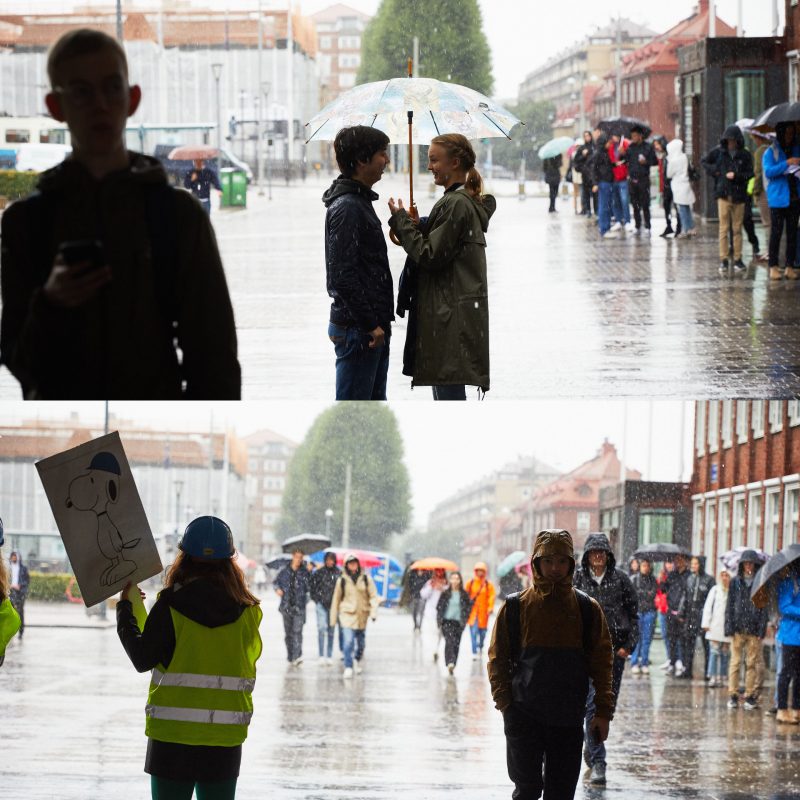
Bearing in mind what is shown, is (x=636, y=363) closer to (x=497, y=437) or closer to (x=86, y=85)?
(x=86, y=85)

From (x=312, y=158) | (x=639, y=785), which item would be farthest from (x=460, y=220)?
(x=312, y=158)

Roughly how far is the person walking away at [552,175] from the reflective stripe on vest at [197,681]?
30985 millimetres

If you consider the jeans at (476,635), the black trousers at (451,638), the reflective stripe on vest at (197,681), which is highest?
the reflective stripe on vest at (197,681)

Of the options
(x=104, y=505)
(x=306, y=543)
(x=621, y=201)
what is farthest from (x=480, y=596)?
Answer: (x=621, y=201)

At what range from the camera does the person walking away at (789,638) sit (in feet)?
39.1

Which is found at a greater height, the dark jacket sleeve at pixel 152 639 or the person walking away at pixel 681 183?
the person walking away at pixel 681 183

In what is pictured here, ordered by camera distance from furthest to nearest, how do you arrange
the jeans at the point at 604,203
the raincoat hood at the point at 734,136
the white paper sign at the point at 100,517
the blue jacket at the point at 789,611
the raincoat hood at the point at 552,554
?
1. the jeans at the point at 604,203
2. the raincoat hood at the point at 734,136
3. the blue jacket at the point at 789,611
4. the raincoat hood at the point at 552,554
5. the white paper sign at the point at 100,517

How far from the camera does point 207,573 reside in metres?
6.05

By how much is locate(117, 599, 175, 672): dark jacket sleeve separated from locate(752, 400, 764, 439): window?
19087mm

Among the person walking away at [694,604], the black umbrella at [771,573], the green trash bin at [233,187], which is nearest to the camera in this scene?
the black umbrella at [771,573]

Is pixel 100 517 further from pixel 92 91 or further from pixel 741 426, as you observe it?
pixel 741 426

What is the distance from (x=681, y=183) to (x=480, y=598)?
13.1 metres

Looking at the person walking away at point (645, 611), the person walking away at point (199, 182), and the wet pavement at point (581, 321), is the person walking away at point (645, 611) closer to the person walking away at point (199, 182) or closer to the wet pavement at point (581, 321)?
the wet pavement at point (581, 321)

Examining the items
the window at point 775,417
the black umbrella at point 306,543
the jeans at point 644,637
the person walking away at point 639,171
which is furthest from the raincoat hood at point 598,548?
the person walking away at point 639,171
